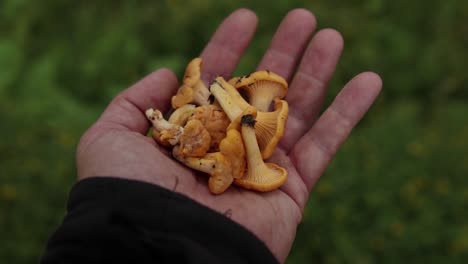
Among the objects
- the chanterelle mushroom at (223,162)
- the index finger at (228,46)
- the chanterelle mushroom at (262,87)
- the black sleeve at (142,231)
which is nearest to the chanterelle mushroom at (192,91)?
the chanterelle mushroom at (262,87)

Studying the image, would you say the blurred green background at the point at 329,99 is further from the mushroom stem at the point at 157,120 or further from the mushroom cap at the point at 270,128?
the mushroom stem at the point at 157,120

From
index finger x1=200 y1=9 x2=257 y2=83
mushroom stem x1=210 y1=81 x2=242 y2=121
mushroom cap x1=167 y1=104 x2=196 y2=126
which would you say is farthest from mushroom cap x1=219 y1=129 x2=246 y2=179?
index finger x1=200 y1=9 x2=257 y2=83

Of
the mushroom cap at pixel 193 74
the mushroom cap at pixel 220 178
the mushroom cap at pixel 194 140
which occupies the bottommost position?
the mushroom cap at pixel 220 178

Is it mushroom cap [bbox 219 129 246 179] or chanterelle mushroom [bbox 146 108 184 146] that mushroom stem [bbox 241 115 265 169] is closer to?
mushroom cap [bbox 219 129 246 179]

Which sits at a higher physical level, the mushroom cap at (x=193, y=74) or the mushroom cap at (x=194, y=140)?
the mushroom cap at (x=193, y=74)

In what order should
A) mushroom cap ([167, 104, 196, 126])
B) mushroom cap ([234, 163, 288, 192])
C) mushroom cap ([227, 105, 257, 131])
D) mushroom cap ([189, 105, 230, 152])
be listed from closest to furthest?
mushroom cap ([234, 163, 288, 192]) < mushroom cap ([227, 105, 257, 131]) < mushroom cap ([189, 105, 230, 152]) < mushroom cap ([167, 104, 196, 126])

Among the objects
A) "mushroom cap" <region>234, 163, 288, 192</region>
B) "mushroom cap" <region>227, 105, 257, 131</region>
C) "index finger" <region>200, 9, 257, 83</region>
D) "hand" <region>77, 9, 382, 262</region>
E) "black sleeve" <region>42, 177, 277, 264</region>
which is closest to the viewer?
"black sleeve" <region>42, 177, 277, 264</region>

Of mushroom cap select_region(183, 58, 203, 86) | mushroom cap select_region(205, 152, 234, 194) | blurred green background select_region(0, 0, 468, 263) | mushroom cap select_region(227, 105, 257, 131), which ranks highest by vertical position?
mushroom cap select_region(183, 58, 203, 86)
